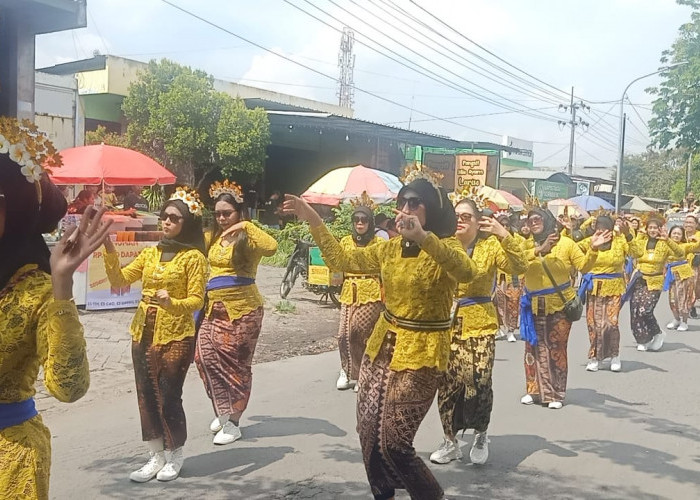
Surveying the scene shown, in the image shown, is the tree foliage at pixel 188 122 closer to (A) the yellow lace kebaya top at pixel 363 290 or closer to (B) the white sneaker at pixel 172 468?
(A) the yellow lace kebaya top at pixel 363 290

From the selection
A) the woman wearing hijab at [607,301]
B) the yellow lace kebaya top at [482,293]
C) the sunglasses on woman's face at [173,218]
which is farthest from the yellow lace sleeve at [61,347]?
the woman wearing hijab at [607,301]

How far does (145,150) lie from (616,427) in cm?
1755

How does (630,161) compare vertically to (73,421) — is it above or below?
above

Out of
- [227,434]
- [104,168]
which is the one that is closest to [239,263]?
[227,434]

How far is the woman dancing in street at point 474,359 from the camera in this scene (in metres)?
5.23

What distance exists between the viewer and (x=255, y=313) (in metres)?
5.68

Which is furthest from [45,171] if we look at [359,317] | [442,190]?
[359,317]

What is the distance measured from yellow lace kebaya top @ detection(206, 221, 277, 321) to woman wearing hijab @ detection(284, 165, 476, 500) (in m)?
1.58

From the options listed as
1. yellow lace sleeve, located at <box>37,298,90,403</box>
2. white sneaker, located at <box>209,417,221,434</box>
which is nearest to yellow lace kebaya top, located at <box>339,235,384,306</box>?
white sneaker, located at <box>209,417,221,434</box>

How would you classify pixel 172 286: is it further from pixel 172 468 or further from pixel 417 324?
pixel 417 324

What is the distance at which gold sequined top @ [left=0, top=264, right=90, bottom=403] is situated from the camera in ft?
7.36

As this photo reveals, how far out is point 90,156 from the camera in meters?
11.0

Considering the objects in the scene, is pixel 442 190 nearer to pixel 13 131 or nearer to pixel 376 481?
pixel 376 481

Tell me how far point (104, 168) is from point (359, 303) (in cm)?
552
